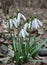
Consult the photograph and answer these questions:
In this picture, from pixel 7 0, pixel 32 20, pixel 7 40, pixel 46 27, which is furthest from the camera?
pixel 7 0

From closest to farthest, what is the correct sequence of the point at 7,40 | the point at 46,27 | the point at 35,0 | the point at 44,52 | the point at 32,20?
1. the point at 32,20
2. the point at 44,52
3. the point at 7,40
4. the point at 46,27
5. the point at 35,0

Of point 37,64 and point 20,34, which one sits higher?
point 20,34

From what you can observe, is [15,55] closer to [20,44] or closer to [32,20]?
[20,44]

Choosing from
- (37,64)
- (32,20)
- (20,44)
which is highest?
(32,20)

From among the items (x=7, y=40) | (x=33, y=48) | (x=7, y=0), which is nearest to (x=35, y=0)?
(x=7, y=0)

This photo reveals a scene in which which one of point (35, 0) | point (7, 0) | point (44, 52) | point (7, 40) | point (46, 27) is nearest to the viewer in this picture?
point (44, 52)

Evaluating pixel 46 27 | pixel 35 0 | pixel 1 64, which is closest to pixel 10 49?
pixel 1 64

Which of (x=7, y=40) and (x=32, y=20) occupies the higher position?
(x=32, y=20)

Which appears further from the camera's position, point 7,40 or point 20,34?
point 7,40

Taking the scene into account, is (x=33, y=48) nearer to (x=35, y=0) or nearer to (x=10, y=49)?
(x=10, y=49)
